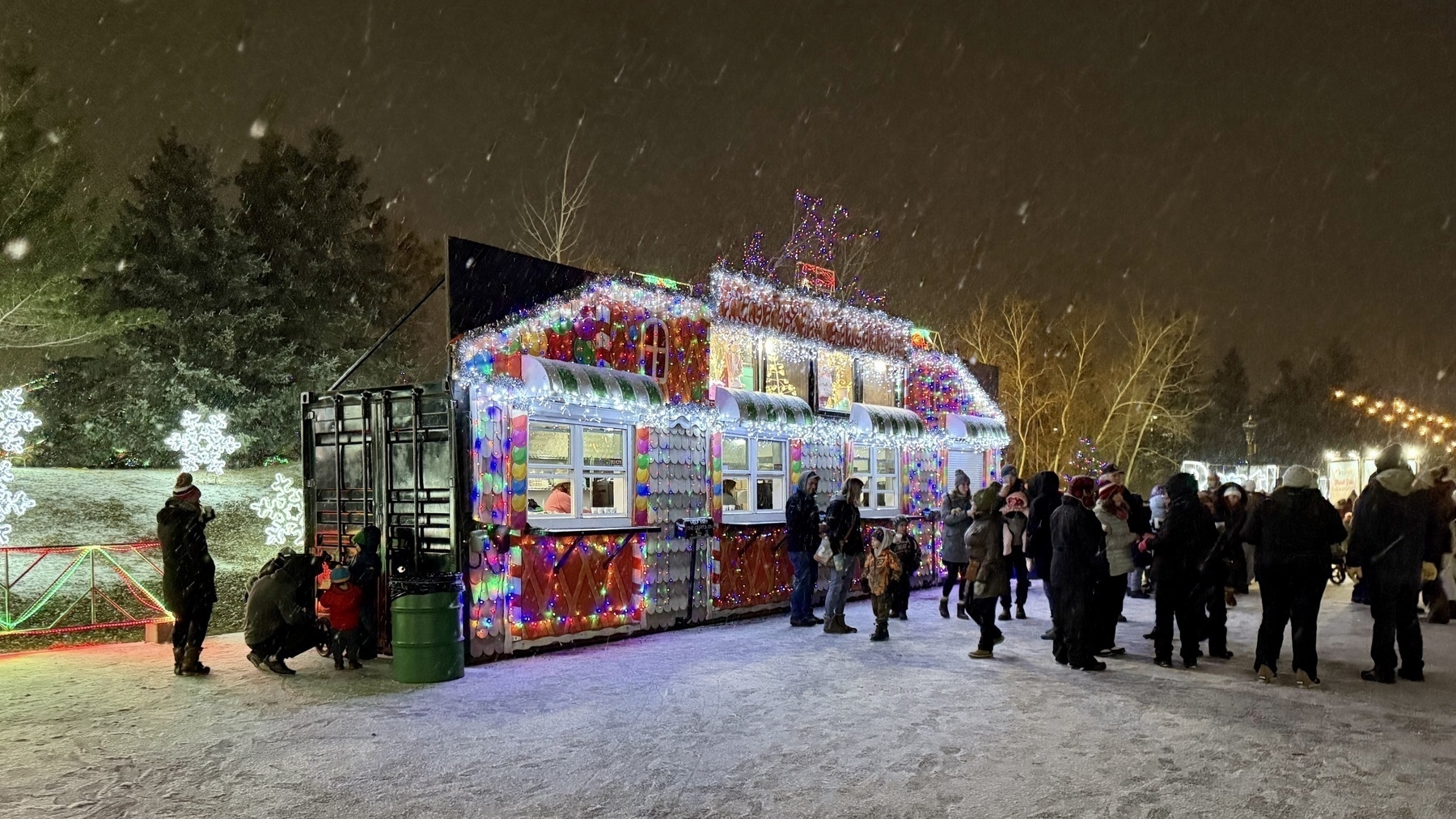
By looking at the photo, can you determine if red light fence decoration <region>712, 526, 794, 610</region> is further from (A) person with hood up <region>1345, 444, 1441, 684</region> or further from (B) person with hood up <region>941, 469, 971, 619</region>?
(A) person with hood up <region>1345, 444, 1441, 684</region>

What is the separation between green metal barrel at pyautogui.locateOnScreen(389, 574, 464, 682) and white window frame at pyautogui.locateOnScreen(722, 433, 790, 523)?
4.83 meters

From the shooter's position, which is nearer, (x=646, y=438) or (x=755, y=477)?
Answer: (x=646, y=438)

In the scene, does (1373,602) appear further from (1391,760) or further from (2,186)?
(2,186)

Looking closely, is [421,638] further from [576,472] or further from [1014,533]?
[1014,533]

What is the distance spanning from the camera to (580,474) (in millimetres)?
10492

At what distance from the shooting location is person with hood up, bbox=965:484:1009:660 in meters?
9.02

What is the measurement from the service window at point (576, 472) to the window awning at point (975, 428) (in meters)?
7.57

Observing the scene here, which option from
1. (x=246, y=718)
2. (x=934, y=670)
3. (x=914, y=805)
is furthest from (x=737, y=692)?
(x=246, y=718)

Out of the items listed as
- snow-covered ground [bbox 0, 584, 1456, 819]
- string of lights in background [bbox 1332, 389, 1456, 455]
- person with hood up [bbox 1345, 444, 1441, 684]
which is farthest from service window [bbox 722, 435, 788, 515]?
→ string of lights in background [bbox 1332, 389, 1456, 455]

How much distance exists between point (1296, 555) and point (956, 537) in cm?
478

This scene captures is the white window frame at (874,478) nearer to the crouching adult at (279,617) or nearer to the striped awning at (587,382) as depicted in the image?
the striped awning at (587,382)

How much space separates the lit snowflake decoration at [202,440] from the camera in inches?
699

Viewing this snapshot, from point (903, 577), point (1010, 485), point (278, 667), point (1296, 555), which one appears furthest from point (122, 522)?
point (1296, 555)

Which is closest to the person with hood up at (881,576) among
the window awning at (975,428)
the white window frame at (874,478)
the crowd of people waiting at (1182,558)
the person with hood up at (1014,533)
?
the crowd of people waiting at (1182,558)
